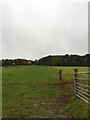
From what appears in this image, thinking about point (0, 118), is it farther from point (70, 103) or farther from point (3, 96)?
point (3, 96)

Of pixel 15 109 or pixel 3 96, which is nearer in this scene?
pixel 15 109

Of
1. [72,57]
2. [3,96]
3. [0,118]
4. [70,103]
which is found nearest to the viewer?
[0,118]

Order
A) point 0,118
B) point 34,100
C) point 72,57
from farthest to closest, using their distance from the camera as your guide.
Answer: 1. point 72,57
2. point 34,100
3. point 0,118

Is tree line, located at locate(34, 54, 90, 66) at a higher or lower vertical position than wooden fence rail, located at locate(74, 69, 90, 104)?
higher

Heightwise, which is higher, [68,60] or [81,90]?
[68,60]

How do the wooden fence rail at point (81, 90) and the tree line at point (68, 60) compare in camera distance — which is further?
the tree line at point (68, 60)

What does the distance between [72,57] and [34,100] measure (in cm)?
10250

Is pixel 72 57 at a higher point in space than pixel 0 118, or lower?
higher

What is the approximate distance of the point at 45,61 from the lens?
12244 centimetres

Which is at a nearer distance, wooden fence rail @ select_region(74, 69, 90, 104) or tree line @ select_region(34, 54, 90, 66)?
wooden fence rail @ select_region(74, 69, 90, 104)

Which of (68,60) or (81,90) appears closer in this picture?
(81,90)

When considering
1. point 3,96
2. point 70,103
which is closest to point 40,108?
point 70,103

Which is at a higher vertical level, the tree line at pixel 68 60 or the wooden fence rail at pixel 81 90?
the tree line at pixel 68 60

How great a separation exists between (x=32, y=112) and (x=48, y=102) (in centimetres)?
243
